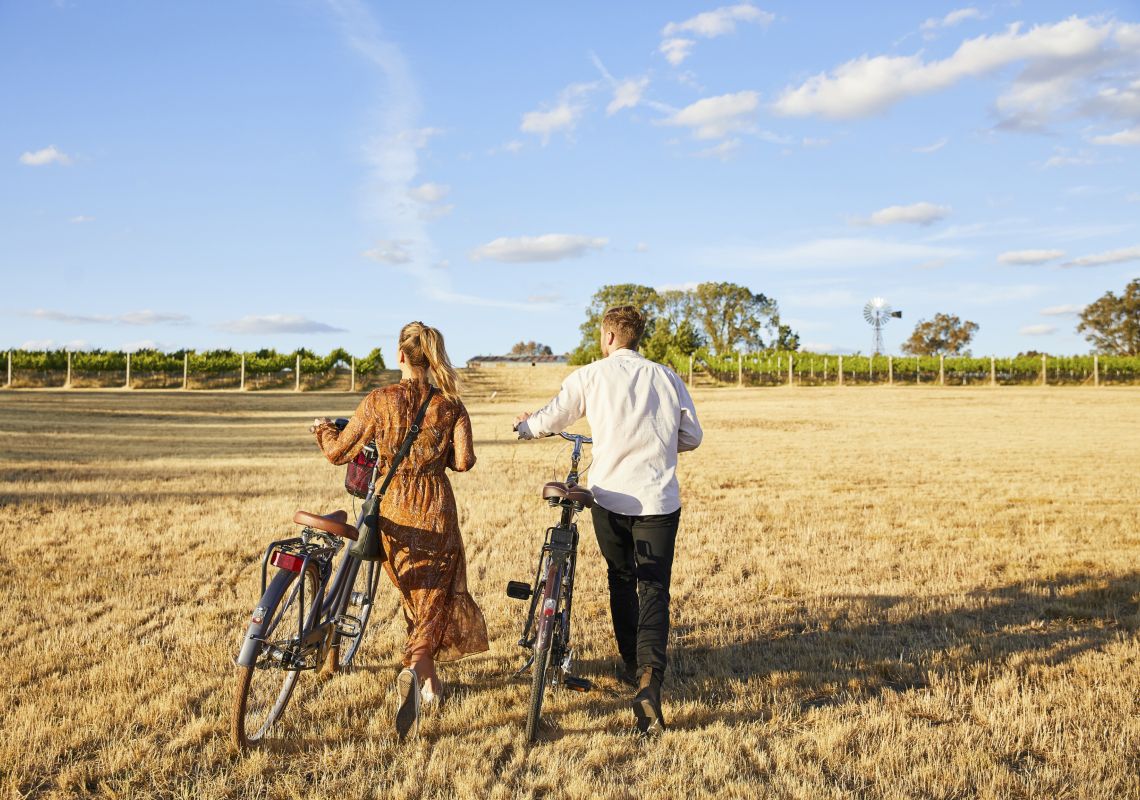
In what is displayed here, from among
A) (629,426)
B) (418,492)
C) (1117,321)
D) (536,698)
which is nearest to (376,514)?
(418,492)

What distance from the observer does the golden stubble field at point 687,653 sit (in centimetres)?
356

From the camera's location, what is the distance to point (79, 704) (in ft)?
13.8

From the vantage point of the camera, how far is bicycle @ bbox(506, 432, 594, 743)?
12.7 ft

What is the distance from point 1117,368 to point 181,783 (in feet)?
215

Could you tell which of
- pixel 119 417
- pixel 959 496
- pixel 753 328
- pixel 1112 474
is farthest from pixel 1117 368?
pixel 119 417

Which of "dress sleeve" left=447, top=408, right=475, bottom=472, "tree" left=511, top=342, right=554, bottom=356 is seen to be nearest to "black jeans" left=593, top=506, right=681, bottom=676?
"dress sleeve" left=447, top=408, right=475, bottom=472

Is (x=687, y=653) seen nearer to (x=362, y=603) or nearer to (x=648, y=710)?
(x=648, y=710)

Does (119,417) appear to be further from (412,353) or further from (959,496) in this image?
(412,353)

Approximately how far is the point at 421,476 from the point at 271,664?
1.07 metres

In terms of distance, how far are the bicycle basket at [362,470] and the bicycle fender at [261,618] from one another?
2.26 ft

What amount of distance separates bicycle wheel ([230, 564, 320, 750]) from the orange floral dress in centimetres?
44

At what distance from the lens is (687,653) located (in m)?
5.25

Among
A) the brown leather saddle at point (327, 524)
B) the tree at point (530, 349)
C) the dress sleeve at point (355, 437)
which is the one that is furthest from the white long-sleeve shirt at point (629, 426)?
the tree at point (530, 349)

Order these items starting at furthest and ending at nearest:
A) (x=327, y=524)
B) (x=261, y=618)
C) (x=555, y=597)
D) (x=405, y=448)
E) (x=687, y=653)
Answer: (x=687, y=653) → (x=405, y=448) → (x=555, y=597) → (x=327, y=524) → (x=261, y=618)
